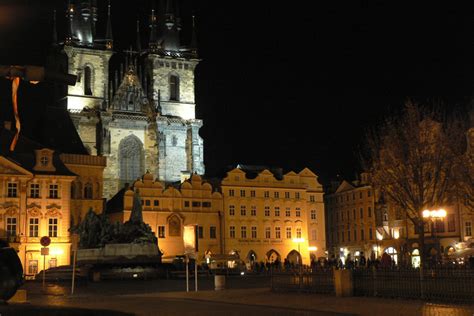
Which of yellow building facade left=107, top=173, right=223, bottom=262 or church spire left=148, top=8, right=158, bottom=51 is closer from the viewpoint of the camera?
yellow building facade left=107, top=173, right=223, bottom=262

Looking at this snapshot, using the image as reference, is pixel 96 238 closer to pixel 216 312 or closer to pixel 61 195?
pixel 61 195

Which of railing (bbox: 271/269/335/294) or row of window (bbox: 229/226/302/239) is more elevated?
row of window (bbox: 229/226/302/239)

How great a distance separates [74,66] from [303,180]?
27396 millimetres

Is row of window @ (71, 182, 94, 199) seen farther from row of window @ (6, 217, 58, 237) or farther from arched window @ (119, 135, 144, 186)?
arched window @ (119, 135, 144, 186)

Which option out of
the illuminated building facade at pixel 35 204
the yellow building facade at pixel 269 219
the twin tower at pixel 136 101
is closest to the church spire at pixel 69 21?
the twin tower at pixel 136 101

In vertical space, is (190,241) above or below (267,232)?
below

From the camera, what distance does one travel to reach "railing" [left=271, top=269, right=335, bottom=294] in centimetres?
2289

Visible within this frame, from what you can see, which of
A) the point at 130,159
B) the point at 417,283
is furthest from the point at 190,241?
the point at 130,159

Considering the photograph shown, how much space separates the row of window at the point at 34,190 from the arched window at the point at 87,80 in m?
25.3

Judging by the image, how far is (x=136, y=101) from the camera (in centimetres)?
8281

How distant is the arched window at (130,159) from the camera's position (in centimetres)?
7919

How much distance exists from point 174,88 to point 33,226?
110 feet

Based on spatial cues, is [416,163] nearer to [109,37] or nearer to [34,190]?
[34,190]

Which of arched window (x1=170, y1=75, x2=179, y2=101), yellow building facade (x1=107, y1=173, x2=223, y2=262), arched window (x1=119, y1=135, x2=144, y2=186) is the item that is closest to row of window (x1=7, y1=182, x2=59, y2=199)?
yellow building facade (x1=107, y1=173, x2=223, y2=262)
